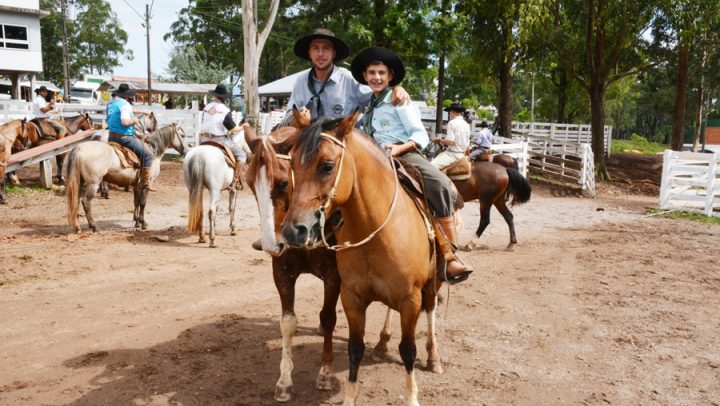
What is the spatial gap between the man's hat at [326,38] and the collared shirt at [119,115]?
6.14 meters

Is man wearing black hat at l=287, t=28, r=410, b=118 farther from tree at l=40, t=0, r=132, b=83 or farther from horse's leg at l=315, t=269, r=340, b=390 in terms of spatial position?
tree at l=40, t=0, r=132, b=83

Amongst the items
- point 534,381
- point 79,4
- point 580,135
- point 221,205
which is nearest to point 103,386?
point 534,381

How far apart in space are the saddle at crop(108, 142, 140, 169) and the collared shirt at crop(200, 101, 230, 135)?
5.28ft

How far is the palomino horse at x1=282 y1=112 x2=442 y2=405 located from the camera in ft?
9.90

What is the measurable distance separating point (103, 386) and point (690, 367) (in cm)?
505

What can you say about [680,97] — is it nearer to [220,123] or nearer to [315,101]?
[220,123]

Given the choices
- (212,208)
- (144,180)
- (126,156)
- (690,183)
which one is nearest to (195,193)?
(212,208)

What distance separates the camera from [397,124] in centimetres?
431

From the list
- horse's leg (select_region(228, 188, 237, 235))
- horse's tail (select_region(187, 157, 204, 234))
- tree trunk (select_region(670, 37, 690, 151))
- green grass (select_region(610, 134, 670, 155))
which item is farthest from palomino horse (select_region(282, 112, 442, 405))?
green grass (select_region(610, 134, 670, 155))

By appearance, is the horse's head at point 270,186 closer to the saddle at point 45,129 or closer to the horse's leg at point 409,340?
the horse's leg at point 409,340

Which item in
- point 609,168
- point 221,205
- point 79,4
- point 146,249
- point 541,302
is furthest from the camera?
point 79,4

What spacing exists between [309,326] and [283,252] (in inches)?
79.6

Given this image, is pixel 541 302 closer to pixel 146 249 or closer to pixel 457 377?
pixel 457 377

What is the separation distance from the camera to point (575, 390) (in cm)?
434
